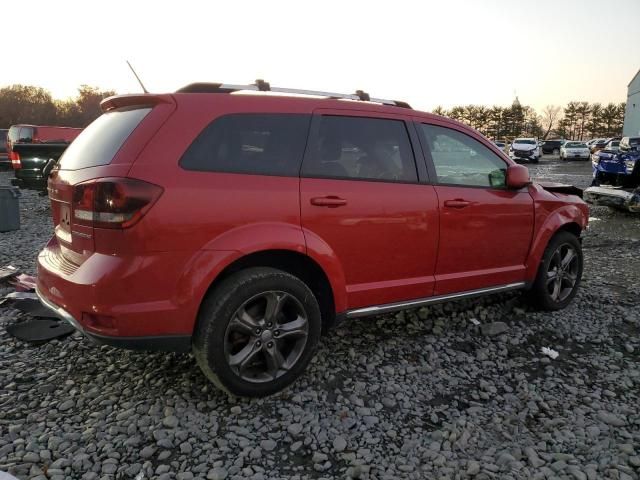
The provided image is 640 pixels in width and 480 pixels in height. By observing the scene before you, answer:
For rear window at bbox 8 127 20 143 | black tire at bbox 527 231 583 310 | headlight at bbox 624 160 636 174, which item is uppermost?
rear window at bbox 8 127 20 143

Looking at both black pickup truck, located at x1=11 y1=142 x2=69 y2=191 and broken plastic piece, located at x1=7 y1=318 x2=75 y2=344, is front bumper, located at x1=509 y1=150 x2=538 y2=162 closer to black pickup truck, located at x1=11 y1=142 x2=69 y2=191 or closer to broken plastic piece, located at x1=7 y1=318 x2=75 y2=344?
black pickup truck, located at x1=11 y1=142 x2=69 y2=191

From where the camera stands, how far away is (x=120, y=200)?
8.12 ft

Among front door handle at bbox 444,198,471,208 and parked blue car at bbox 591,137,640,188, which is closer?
front door handle at bbox 444,198,471,208

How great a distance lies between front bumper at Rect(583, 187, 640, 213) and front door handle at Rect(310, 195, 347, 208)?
30.5ft

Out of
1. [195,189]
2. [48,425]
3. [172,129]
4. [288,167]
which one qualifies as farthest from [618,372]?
[48,425]

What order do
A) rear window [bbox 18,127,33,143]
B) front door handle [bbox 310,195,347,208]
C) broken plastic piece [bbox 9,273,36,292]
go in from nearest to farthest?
1. front door handle [bbox 310,195,347,208]
2. broken plastic piece [bbox 9,273,36,292]
3. rear window [bbox 18,127,33,143]

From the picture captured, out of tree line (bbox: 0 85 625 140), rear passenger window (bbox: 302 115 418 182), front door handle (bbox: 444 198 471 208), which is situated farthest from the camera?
tree line (bbox: 0 85 625 140)

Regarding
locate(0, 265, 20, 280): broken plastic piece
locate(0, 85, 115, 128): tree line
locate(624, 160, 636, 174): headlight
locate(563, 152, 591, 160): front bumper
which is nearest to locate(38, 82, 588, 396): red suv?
locate(0, 265, 20, 280): broken plastic piece

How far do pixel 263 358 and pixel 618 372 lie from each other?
8.13 ft

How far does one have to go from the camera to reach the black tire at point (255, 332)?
273 centimetres

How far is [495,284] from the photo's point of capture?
412cm

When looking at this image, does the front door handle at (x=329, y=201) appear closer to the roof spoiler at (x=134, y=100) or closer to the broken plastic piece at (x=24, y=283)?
the roof spoiler at (x=134, y=100)

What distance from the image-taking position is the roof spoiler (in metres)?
2.79

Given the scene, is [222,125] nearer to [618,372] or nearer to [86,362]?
[86,362]
